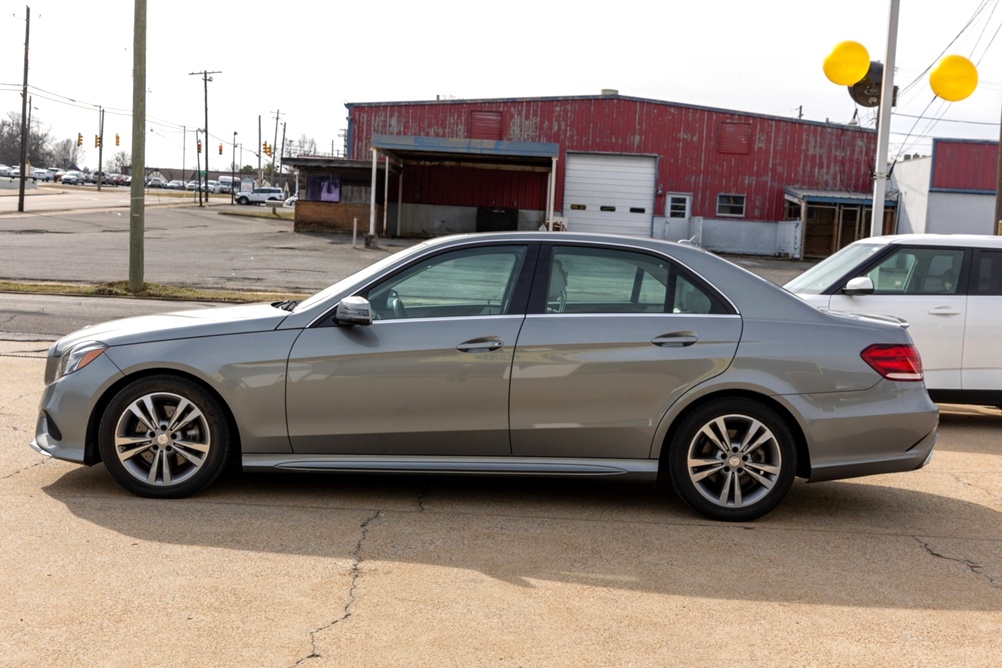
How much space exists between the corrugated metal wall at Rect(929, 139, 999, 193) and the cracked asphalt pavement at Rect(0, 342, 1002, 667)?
38.1m

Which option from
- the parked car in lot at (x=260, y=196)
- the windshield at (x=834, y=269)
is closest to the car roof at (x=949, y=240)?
the windshield at (x=834, y=269)

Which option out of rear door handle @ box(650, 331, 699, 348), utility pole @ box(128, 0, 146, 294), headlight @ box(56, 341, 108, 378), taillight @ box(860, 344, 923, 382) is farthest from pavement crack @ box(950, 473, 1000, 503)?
utility pole @ box(128, 0, 146, 294)

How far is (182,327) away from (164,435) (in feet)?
1.94

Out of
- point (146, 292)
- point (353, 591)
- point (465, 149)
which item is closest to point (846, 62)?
point (353, 591)

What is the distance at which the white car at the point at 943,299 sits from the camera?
9.08 m

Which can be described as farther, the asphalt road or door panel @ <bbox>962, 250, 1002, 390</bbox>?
door panel @ <bbox>962, 250, 1002, 390</bbox>

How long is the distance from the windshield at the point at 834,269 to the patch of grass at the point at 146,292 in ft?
37.1

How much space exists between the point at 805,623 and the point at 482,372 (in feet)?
7.13

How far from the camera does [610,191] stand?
45.4 meters

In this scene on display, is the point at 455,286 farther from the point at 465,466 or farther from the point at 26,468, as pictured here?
the point at 26,468

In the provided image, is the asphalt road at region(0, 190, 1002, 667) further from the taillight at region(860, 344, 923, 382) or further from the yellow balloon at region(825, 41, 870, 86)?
the yellow balloon at region(825, 41, 870, 86)

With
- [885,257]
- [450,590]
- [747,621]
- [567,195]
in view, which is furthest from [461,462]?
[567,195]

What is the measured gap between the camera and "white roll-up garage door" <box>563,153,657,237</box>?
148 ft

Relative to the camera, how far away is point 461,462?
19.4ft
